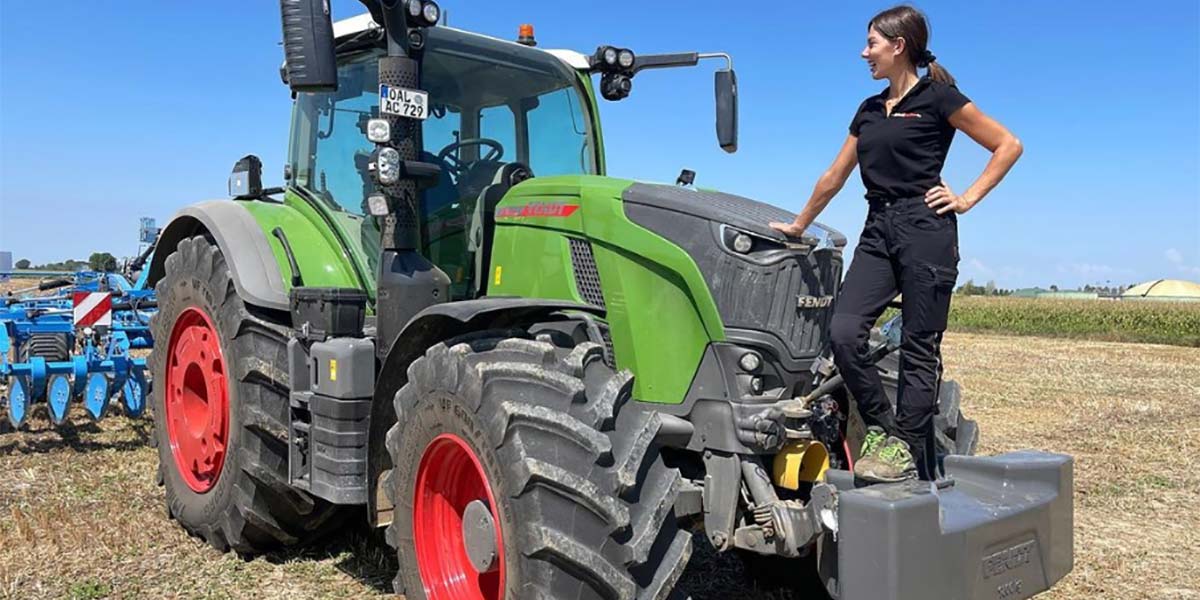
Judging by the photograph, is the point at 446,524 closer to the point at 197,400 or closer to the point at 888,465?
the point at 888,465

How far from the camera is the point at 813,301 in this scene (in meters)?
3.38

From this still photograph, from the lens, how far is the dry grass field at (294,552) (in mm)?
4293

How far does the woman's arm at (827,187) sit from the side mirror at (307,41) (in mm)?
1637

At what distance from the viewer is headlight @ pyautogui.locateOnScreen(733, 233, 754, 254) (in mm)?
3324

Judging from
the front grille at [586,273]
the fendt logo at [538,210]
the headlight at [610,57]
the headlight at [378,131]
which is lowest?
the front grille at [586,273]

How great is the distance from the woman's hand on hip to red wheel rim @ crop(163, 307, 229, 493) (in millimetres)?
3340

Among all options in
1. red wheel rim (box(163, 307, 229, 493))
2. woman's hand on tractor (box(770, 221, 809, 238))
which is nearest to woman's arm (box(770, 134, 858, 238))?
woman's hand on tractor (box(770, 221, 809, 238))

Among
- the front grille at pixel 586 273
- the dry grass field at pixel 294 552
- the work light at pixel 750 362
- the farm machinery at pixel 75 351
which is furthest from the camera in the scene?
the farm machinery at pixel 75 351

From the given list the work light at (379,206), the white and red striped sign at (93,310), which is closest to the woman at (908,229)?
the work light at (379,206)

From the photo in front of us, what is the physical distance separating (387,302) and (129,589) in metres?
1.69

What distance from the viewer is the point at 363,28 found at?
4492 mm

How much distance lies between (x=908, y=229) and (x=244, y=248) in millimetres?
3085

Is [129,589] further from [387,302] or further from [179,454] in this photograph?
[387,302]

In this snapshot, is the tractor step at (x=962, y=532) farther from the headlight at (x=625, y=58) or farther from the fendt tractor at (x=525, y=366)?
the headlight at (x=625, y=58)
